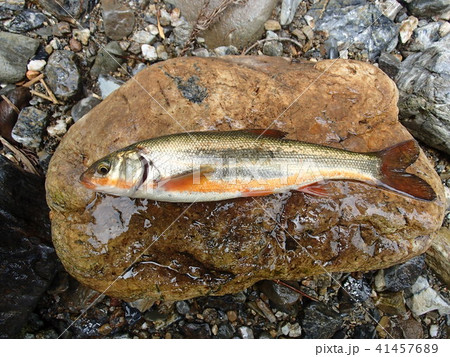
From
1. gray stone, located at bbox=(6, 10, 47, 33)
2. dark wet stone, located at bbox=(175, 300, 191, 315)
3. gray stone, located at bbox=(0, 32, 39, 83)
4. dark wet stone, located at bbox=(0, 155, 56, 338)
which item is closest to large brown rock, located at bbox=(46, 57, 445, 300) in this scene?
dark wet stone, located at bbox=(0, 155, 56, 338)

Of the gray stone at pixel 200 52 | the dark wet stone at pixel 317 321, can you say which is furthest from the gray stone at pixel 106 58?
the dark wet stone at pixel 317 321

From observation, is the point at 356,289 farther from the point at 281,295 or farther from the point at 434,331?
the point at 434,331

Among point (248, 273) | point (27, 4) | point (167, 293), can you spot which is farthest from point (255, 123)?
point (27, 4)

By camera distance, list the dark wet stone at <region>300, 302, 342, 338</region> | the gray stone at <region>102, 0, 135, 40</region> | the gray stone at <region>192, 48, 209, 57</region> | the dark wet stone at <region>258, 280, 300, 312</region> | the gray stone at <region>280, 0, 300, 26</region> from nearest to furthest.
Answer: the dark wet stone at <region>258, 280, 300, 312</region>, the dark wet stone at <region>300, 302, 342, 338</region>, the gray stone at <region>102, 0, 135, 40</region>, the gray stone at <region>192, 48, 209, 57</region>, the gray stone at <region>280, 0, 300, 26</region>

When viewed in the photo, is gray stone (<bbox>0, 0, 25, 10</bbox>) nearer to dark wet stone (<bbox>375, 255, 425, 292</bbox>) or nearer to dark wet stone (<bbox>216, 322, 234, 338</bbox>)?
dark wet stone (<bbox>216, 322, 234, 338</bbox>)

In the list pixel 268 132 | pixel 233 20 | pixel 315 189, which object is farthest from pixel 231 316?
pixel 233 20
